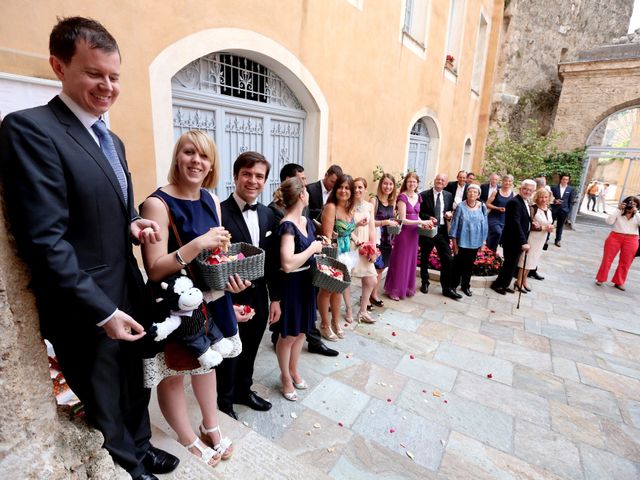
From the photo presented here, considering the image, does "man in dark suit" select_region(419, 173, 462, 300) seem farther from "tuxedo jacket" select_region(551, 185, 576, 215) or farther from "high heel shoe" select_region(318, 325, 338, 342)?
"tuxedo jacket" select_region(551, 185, 576, 215)

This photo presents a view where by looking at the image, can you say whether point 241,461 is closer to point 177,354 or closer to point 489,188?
point 177,354

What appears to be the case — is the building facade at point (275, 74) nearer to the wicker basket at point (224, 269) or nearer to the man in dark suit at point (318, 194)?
the man in dark suit at point (318, 194)

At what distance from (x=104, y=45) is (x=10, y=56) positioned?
2103 millimetres

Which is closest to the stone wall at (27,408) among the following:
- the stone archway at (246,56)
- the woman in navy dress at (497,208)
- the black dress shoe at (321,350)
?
the black dress shoe at (321,350)

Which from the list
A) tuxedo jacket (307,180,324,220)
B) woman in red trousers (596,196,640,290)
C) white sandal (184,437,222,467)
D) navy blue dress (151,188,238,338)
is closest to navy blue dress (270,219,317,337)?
navy blue dress (151,188,238,338)

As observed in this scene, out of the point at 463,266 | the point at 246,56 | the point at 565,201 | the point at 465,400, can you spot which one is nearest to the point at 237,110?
the point at 246,56

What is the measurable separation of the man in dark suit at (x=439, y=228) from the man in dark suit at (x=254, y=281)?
3276 millimetres

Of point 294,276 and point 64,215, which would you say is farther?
point 294,276

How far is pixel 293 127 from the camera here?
6.09m

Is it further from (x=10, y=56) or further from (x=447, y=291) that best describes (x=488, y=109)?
(x=10, y=56)

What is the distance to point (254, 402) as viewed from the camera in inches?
114

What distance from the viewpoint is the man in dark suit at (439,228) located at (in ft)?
18.0

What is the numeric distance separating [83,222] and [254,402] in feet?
7.21

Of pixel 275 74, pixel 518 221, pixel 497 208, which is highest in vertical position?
pixel 275 74
